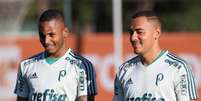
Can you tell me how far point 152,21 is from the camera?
22.2ft

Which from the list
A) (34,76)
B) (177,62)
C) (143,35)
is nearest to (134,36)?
(143,35)

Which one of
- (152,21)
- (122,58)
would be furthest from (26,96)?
(122,58)

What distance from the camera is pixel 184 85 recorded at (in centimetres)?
654

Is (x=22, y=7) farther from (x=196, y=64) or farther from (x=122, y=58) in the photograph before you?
(x=196, y=64)

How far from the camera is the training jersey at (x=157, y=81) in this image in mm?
6582

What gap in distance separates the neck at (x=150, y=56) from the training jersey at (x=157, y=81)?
0.03m

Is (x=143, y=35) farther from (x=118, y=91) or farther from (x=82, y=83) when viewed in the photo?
(x=82, y=83)

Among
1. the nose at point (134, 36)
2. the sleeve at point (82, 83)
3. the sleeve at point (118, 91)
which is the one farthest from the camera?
the sleeve at point (82, 83)

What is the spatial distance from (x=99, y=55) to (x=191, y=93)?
35.3 feet

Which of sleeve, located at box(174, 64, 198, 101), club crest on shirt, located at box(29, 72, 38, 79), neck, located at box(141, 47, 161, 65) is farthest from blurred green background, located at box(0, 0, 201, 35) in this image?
sleeve, located at box(174, 64, 198, 101)

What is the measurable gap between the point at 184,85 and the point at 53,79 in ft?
3.89

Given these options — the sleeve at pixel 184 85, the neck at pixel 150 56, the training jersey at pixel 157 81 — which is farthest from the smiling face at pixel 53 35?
the sleeve at pixel 184 85

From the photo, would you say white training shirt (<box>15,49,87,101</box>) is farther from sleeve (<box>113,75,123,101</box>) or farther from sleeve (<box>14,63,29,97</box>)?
sleeve (<box>113,75,123,101</box>)

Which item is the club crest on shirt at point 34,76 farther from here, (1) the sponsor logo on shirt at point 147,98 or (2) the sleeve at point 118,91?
(1) the sponsor logo on shirt at point 147,98
